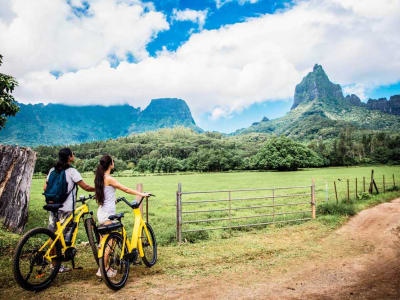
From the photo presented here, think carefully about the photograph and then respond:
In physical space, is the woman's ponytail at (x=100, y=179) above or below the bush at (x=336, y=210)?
above

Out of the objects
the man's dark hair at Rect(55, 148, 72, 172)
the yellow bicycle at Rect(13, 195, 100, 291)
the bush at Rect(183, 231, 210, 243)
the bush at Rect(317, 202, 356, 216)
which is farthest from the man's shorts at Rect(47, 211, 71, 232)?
the bush at Rect(317, 202, 356, 216)

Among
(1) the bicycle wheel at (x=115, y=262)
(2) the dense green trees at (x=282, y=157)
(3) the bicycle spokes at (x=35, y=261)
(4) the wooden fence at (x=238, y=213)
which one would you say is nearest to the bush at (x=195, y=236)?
(4) the wooden fence at (x=238, y=213)

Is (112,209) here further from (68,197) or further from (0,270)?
(0,270)

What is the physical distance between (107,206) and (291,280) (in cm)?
390

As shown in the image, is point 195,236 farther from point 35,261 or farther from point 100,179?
point 35,261

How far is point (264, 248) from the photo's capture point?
706 cm

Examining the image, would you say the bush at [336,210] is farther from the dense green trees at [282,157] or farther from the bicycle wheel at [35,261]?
the dense green trees at [282,157]

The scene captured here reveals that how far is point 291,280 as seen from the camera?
4.86 m

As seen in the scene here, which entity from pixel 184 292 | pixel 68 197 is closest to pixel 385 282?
pixel 184 292

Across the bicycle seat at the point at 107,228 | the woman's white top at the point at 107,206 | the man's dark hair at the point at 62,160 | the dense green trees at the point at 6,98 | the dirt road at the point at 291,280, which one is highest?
the dense green trees at the point at 6,98

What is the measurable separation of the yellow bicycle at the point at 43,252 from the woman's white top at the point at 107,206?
10.5 inches

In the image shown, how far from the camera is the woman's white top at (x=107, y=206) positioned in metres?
4.80

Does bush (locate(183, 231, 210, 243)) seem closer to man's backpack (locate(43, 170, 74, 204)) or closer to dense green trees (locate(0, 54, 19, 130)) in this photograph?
man's backpack (locate(43, 170, 74, 204))

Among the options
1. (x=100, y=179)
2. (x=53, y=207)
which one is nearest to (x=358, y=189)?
(x=100, y=179)
